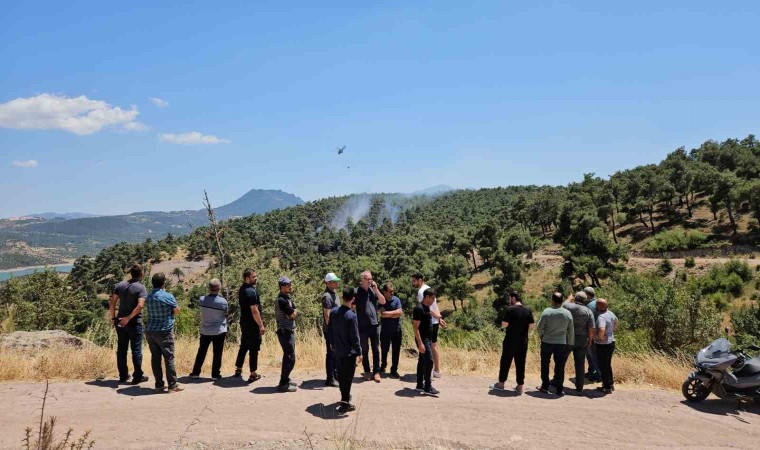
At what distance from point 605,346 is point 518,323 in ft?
5.77

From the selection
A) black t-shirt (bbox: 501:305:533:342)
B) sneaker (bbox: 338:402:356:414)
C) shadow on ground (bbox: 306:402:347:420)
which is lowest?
shadow on ground (bbox: 306:402:347:420)

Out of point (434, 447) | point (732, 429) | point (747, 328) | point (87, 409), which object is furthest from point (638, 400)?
point (747, 328)

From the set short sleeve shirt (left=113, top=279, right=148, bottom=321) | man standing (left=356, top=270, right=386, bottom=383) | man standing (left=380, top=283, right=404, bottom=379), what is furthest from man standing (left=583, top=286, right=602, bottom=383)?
short sleeve shirt (left=113, top=279, right=148, bottom=321)

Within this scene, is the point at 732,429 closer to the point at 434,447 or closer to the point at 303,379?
the point at 434,447

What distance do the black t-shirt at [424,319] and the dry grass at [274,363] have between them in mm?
1737

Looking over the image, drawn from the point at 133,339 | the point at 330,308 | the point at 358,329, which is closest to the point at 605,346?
the point at 358,329

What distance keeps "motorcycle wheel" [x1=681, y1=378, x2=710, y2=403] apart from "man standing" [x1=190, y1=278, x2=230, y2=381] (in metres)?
7.94

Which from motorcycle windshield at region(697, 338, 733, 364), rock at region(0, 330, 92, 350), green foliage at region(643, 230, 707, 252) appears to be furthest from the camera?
green foliage at region(643, 230, 707, 252)

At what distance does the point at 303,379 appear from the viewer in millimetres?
7988

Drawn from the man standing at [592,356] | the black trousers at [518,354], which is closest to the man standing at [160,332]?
the black trousers at [518,354]

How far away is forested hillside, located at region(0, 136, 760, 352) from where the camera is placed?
19812 millimetres

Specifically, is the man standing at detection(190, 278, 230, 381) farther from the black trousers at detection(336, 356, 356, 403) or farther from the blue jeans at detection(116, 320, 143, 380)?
the black trousers at detection(336, 356, 356, 403)

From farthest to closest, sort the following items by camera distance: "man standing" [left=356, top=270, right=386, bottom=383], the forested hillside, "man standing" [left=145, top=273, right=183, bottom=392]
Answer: the forested hillside, "man standing" [left=356, top=270, right=386, bottom=383], "man standing" [left=145, top=273, right=183, bottom=392]

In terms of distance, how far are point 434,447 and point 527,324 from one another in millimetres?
3022
